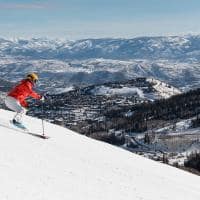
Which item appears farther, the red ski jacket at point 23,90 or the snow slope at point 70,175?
the red ski jacket at point 23,90

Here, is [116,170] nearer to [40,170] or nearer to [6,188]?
[40,170]

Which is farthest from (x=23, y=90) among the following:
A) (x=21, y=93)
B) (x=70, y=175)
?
(x=70, y=175)

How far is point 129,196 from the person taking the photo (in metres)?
26.3

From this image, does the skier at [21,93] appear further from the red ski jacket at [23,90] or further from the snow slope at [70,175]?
the snow slope at [70,175]

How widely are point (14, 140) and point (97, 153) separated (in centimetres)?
898

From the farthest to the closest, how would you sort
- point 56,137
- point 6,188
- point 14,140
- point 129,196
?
point 56,137
point 14,140
point 129,196
point 6,188

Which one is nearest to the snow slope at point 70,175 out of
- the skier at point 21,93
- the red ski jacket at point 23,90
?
the skier at point 21,93

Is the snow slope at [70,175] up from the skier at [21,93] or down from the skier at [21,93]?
down

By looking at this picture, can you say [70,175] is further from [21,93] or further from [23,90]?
[21,93]

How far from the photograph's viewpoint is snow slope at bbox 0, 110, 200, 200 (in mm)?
23250

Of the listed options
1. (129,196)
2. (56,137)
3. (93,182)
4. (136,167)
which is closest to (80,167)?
(93,182)

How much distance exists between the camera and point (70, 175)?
27.6 metres

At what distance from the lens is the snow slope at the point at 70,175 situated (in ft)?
76.3

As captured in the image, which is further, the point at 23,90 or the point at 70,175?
the point at 23,90
